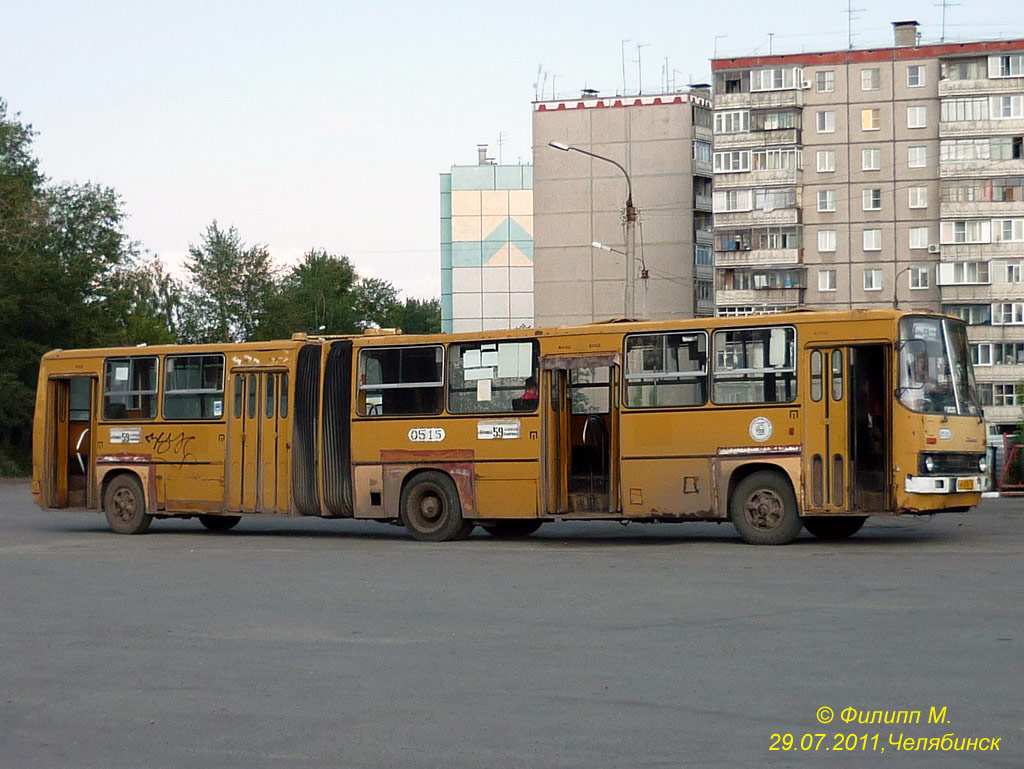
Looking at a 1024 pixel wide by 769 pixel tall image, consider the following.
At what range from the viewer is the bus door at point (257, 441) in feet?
74.1

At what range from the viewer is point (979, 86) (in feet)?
283

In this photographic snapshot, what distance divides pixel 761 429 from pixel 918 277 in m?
73.3

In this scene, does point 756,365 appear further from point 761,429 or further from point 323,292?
point 323,292

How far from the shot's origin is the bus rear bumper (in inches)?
712

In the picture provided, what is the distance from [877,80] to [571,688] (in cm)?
8596

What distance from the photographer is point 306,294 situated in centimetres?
12362

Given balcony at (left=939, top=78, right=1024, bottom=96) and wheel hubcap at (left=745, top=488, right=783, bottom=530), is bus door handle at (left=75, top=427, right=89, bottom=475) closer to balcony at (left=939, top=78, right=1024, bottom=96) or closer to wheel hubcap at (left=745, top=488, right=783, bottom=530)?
wheel hubcap at (left=745, top=488, right=783, bottom=530)

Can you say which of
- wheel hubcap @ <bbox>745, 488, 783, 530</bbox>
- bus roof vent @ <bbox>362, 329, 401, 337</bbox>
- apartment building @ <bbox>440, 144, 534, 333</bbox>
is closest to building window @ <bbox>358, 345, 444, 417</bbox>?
bus roof vent @ <bbox>362, 329, 401, 337</bbox>

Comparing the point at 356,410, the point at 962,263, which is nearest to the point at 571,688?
the point at 356,410

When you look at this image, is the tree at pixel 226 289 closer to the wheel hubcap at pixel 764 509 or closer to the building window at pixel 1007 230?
the building window at pixel 1007 230

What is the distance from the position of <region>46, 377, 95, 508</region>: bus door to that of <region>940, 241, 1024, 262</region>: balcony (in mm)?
69678

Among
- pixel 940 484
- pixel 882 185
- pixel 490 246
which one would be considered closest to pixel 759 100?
pixel 882 185

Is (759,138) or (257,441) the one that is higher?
(759,138)

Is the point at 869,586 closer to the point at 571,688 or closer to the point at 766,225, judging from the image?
the point at 571,688
